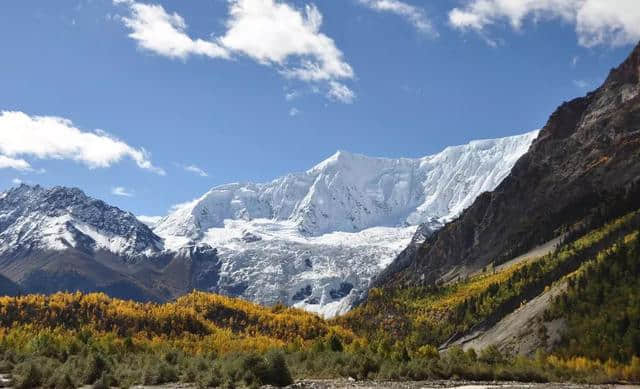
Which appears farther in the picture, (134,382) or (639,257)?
(639,257)

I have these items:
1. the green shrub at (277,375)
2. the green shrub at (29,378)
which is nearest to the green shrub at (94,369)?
the green shrub at (29,378)

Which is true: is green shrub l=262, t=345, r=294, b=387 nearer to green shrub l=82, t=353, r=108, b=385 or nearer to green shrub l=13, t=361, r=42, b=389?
green shrub l=82, t=353, r=108, b=385

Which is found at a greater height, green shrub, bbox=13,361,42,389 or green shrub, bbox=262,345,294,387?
green shrub, bbox=262,345,294,387

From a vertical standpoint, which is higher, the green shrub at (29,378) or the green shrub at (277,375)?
the green shrub at (277,375)

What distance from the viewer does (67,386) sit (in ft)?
214

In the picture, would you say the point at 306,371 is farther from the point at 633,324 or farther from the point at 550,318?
the point at 550,318

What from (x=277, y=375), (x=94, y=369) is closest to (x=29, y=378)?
(x=94, y=369)

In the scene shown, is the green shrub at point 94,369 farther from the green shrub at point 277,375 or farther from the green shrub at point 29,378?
the green shrub at point 277,375

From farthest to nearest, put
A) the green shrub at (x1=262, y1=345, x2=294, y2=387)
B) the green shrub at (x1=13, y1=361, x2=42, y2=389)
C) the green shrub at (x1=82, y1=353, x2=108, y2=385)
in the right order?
the green shrub at (x1=82, y1=353, x2=108, y2=385), the green shrub at (x1=262, y1=345, x2=294, y2=387), the green shrub at (x1=13, y1=361, x2=42, y2=389)

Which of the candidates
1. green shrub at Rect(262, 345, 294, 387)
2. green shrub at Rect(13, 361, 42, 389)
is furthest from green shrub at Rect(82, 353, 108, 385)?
green shrub at Rect(262, 345, 294, 387)

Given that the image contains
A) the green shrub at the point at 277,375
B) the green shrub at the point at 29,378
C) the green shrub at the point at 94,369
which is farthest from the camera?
the green shrub at the point at 94,369

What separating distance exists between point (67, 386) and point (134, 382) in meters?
7.29

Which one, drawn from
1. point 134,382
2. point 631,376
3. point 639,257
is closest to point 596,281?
point 639,257

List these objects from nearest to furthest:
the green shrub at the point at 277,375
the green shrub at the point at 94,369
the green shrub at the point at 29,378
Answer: the green shrub at the point at 29,378, the green shrub at the point at 277,375, the green shrub at the point at 94,369
